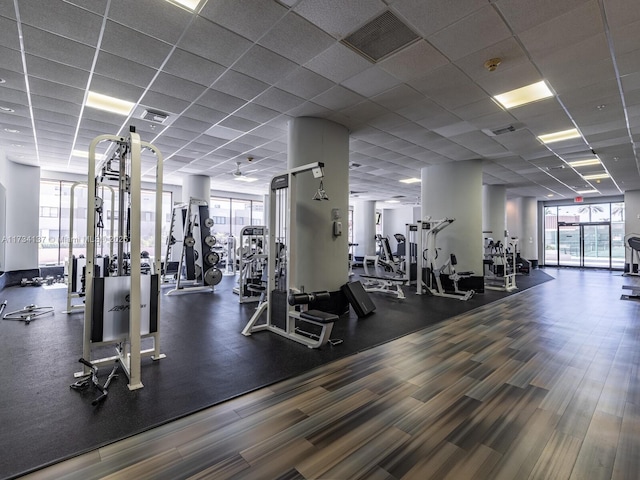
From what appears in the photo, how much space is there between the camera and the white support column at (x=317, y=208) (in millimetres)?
5109

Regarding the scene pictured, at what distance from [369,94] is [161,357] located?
4.11 metres

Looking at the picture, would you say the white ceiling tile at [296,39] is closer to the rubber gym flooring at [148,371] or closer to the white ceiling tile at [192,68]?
the white ceiling tile at [192,68]

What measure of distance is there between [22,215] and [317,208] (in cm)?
834

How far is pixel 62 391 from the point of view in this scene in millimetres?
2646

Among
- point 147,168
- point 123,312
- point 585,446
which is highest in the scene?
point 147,168

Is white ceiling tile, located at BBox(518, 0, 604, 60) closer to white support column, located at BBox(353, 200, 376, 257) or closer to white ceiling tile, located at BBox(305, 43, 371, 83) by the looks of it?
white ceiling tile, located at BBox(305, 43, 371, 83)

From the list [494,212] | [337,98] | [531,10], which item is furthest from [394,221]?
[531,10]

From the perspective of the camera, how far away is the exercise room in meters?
2.03

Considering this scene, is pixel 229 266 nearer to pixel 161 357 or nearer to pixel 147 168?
pixel 147 168

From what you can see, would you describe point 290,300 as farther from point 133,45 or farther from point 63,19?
point 63,19

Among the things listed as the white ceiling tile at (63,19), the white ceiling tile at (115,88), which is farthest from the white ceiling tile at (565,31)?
the white ceiling tile at (115,88)

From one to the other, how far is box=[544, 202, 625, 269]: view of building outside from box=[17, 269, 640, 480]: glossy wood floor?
13.2m

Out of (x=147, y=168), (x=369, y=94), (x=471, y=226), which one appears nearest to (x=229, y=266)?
(x=147, y=168)

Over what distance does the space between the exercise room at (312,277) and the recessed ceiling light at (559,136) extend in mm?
60
